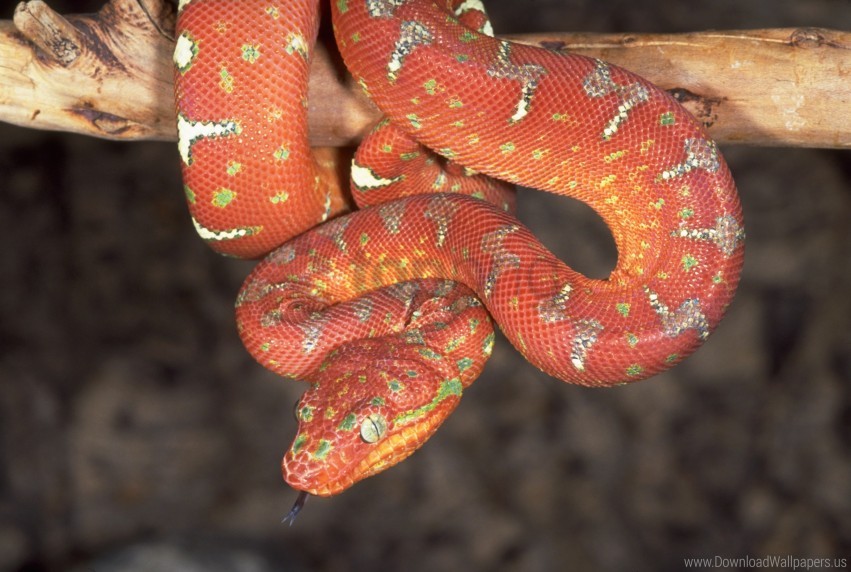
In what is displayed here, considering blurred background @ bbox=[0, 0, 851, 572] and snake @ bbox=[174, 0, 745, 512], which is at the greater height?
snake @ bbox=[174, 0, 745, 512]

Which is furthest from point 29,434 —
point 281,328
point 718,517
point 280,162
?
point 718,517

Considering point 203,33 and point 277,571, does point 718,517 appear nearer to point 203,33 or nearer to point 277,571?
point 277,571

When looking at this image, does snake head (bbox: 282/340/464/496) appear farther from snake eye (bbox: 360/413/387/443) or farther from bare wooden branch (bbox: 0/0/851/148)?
bare wooden branch (bbox: 0/0/851/148)

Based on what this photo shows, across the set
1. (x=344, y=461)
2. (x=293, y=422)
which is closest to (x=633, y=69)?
(x=344, y=461)

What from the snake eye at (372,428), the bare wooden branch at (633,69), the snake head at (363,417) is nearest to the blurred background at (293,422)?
the bare wooden branch at (633,69)

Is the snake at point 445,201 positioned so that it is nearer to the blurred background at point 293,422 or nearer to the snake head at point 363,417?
the snake head at point 363,417

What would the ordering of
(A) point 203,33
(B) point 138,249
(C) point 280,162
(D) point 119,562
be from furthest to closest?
1. (B) point 138,249
2. (D) point 119,562
3. (C) point 280,162
4. (A) point 203,33

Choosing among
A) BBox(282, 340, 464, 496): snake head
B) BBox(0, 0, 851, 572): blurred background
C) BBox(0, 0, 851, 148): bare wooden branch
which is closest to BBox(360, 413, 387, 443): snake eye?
BBox(282, 340, 464, 496): snake head

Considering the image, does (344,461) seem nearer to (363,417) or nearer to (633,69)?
(363,417)
